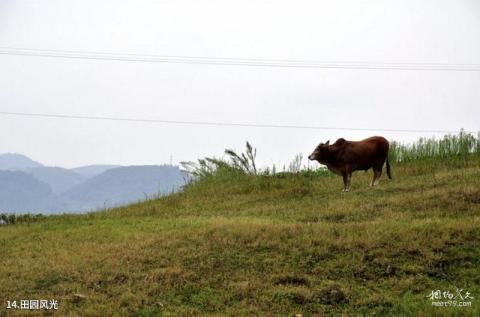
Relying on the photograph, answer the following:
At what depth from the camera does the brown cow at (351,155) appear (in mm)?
15000

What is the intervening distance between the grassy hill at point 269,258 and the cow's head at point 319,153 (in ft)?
4.17

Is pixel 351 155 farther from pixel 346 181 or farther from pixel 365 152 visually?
pixel 346 181

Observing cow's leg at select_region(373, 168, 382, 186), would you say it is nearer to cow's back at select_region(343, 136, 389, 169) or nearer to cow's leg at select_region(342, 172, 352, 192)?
cow's back at select_region(343, 136, 389, 169)

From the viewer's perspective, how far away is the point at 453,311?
7.40 m

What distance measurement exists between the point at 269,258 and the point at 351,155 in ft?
20.1

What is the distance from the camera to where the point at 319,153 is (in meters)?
15.3

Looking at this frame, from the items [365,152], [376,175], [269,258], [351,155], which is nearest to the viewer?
[269,258]

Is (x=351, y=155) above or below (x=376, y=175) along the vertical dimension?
above

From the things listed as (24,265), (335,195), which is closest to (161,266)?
(24,265)

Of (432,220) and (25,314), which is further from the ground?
→ (432,220)

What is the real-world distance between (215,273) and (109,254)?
2199mm

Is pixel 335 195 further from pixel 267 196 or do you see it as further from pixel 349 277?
pixel 349 277

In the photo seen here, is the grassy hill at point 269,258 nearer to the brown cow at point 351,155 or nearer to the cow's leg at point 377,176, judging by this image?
the brown cow at point 351,155

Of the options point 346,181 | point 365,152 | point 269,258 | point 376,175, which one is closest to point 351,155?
point 365,152
